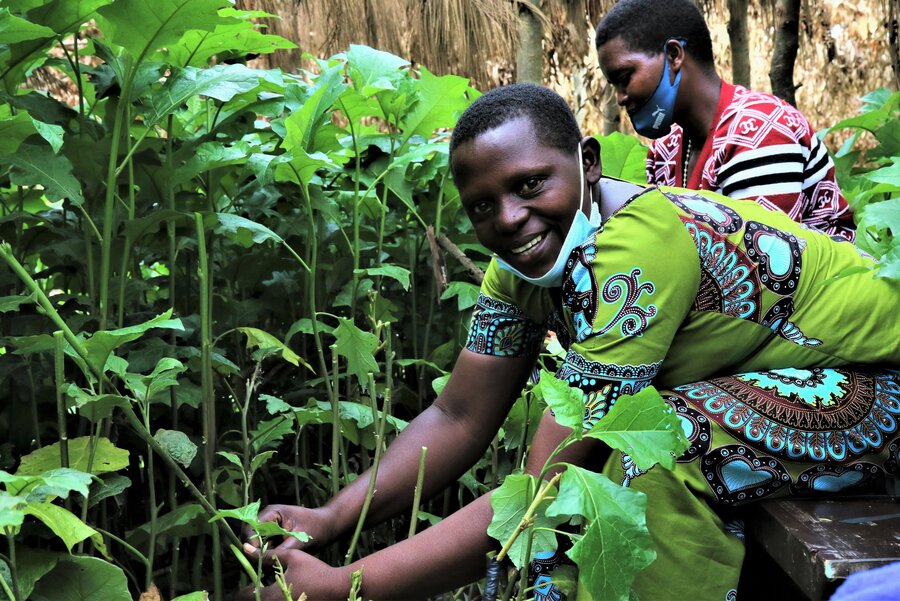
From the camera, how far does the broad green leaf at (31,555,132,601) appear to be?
1286mm

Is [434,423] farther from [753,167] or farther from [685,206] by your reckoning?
[753,167]

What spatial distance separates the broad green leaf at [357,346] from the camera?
1.43 meters

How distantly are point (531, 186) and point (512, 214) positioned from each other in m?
0.05

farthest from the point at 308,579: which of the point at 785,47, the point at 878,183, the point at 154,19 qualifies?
the point at 785,47

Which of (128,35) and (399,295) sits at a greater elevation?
(128,35)

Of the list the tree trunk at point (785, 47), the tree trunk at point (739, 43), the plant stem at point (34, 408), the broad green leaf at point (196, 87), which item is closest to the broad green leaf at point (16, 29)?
the broad green leaf at point (196, 87)

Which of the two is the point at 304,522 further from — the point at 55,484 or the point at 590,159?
the point at 590,159

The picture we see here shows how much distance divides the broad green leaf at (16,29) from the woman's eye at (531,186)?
0.63 meters

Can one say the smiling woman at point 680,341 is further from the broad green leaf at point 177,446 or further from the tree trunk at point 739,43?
the tree trunk at point 739,43

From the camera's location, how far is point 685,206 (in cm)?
131

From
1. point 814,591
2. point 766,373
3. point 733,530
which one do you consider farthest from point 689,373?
point 814,591

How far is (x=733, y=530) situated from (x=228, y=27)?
3.52ft

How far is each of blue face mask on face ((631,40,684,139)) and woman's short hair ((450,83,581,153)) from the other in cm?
90

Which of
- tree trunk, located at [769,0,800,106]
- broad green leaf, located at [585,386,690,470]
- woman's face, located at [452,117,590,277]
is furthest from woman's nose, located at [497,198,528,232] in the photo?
tree trunk, located at [769,0,800,106]
